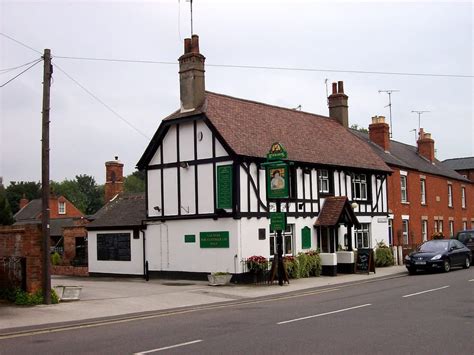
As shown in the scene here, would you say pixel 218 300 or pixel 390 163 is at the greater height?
pixel 390 163

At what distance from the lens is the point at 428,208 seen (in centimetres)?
4028

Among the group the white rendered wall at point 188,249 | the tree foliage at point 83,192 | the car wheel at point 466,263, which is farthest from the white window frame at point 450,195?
the tree foliage at point 83,192

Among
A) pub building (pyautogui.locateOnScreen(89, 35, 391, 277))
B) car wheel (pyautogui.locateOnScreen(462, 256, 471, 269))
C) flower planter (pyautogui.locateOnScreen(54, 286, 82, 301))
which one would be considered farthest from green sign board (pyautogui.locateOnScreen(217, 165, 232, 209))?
car wheel (pyautogui.locateOnScreen(462, 256, 471, 269))

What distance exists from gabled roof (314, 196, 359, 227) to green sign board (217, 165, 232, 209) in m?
5.68

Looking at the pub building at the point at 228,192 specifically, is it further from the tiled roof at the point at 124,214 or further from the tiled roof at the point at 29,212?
the tiled roof at the point at 29,212

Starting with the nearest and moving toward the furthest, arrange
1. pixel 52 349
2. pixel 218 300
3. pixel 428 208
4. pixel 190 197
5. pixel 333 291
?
pixel 52 349 < pixel 218 300 < pixel 333 291 < pixel 190 197 < pixel 428 208

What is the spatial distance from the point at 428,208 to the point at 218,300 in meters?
25.7

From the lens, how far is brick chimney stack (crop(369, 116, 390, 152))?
126 ft

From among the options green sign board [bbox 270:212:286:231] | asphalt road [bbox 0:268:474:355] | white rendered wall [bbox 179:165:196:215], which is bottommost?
asphalt road [bbox 0:268:474:355]

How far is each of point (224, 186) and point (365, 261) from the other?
826 cm

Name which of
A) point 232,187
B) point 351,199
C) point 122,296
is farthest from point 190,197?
point 351,199

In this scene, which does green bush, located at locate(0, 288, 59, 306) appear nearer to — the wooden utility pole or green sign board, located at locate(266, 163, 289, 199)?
the wooden utility pole

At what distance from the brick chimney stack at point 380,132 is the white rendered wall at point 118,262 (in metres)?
18.3

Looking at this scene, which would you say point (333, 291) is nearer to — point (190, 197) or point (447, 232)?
point (190, 197)
